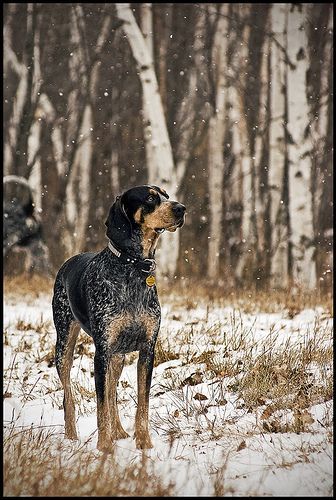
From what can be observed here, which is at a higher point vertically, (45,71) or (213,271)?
(45,71)

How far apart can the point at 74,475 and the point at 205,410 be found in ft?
5.53

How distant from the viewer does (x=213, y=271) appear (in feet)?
52.7

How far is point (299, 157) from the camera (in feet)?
40.5

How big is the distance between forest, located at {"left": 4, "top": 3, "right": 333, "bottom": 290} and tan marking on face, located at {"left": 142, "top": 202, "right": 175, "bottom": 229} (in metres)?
8.06

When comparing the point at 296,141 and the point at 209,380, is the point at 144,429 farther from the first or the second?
the point at 296,141

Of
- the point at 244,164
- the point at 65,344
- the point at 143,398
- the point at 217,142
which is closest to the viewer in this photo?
the point at 143,398

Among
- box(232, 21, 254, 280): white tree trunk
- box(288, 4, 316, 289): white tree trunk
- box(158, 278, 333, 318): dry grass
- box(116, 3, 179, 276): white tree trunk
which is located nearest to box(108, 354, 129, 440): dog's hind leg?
box(158, 278, 333, 318): dry grass

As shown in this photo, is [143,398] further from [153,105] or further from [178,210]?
[153,105]

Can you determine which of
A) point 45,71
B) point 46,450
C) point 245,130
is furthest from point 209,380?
point 45,71

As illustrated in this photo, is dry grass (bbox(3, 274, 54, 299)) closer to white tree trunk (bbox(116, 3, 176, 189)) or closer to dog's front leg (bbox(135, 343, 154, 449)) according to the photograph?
white tree trunk (bbox(116, 3, 176, 189))

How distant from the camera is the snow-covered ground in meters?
4.36

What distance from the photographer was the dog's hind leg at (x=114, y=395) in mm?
5194

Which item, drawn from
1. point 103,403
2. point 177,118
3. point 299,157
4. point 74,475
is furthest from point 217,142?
point 74,475

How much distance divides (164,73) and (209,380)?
13.6m
